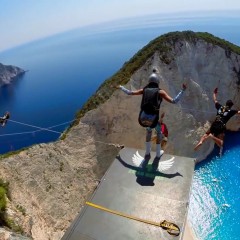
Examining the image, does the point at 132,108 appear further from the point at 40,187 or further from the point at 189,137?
the point at 40,187

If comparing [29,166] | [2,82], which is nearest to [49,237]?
[29,166]

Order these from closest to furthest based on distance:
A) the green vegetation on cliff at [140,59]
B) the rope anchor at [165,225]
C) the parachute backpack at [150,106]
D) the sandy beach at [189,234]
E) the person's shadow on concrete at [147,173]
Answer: the rope anchor at [165,225] → the parachute backpack at [150,106] → the person's shadow on concrete at [147,173] → the sandy beach at [189,234] → the green vegetation on cliff at [140,59]

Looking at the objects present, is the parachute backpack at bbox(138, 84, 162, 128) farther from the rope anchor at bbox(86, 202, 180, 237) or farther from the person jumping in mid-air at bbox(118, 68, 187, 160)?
the rope anchor at bbox(86, 202, 180, 237)

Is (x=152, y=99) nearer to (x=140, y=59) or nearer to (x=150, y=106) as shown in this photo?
(x=150, y=106)

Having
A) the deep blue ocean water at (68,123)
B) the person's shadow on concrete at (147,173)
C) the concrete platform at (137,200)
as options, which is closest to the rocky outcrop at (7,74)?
the deep blue ocean water at (68,123)

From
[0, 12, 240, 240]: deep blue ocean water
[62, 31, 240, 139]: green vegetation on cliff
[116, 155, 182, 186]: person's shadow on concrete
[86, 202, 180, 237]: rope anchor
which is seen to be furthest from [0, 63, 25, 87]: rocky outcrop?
[86, 202, 180, 237]: rope anchor

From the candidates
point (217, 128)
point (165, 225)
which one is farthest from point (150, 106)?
point (217, 128)

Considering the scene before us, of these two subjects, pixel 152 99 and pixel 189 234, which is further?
pixel 189 234

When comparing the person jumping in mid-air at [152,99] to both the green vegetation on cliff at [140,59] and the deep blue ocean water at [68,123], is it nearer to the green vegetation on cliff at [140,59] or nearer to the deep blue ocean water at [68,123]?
the deep blue ocean water at [68,123]
